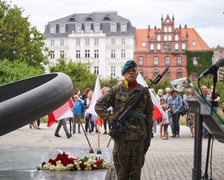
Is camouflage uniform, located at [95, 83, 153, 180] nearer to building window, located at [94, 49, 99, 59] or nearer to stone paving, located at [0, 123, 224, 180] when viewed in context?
stone paving, located at [0, 123, 224, 180]

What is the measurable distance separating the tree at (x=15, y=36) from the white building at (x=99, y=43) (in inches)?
2014

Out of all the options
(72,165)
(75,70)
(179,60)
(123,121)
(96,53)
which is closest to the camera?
(123,121)

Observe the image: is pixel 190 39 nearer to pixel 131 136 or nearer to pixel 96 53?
pixel 96 53

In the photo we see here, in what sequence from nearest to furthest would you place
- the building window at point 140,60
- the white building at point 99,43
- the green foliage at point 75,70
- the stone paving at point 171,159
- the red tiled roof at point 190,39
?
1. the stone paving at point 171,159
2. the green foliage at point 75,70
3. the building window at point 140,60
4. the red tiled roof at point 190,39
5. the white building at point 99,43

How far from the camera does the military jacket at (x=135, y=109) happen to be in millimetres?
5401

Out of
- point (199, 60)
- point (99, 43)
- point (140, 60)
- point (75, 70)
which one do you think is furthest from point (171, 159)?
point (99, 43)

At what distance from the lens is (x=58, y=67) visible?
211 ft

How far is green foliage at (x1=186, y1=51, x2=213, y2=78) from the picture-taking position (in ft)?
282

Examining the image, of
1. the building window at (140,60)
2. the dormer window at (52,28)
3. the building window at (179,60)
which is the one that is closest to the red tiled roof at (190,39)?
the building window at (140,60)

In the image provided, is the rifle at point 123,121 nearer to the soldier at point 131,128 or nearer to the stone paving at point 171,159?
the soldier at point 131,128

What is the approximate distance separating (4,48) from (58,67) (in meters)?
21.7

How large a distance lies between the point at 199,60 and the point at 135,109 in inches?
3241

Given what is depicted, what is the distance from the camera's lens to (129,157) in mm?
5465

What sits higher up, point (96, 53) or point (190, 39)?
point (190, 39)
